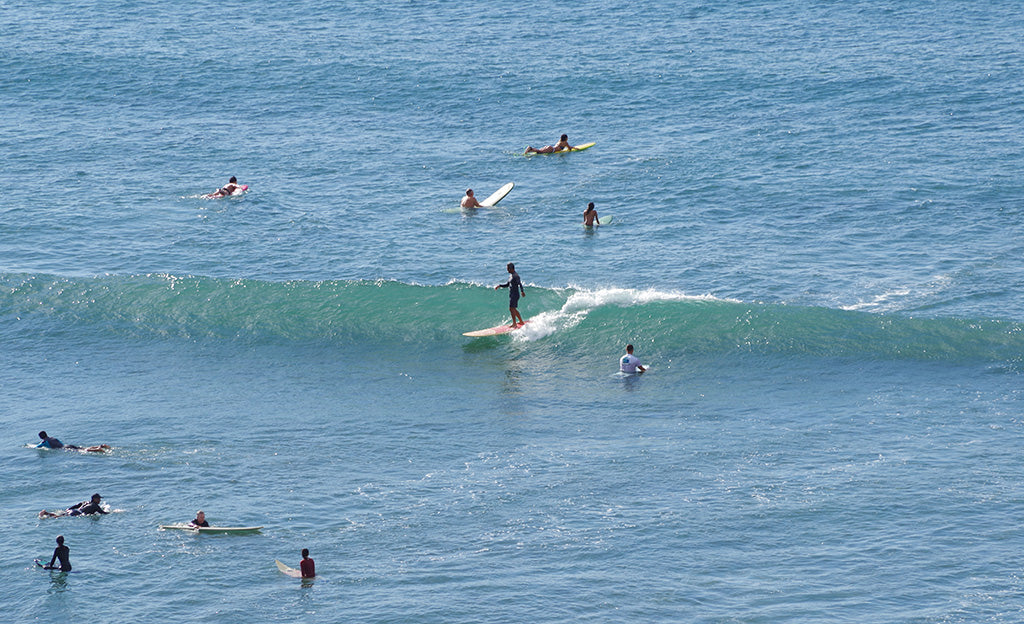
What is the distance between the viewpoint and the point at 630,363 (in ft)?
107

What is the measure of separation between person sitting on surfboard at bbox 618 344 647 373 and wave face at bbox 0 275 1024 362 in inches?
88.7

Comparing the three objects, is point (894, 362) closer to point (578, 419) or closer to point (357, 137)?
point (578, 419)

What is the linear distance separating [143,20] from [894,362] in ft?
199

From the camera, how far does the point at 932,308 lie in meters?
35.8

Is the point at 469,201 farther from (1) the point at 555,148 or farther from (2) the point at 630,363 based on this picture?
(2) the point at 630,363

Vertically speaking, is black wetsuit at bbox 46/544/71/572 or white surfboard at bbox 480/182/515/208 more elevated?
white surfboard at bbox 480/182/515/208

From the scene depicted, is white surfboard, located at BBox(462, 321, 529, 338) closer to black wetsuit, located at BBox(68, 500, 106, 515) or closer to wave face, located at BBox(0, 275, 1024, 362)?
wave face, located at BBox(0, 275, 1024, 362)

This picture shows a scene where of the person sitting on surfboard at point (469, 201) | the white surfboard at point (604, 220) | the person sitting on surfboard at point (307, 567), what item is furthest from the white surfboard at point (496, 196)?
the person sitting on surfboard at point (307, 567)

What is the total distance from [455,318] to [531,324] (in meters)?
2.67

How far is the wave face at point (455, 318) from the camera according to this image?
111 ft

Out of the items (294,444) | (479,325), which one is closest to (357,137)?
(479,325)

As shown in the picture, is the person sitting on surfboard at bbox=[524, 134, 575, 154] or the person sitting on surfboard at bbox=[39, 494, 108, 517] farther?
the person sitting on surfboard at bbox=[524, 134, 575, 154]

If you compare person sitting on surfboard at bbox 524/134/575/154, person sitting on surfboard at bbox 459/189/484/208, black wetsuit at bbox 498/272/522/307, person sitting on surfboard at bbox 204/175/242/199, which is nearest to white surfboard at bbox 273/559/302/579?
black wetsuit at bbox 498/272/522/307

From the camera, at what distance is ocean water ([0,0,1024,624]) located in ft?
76.6
